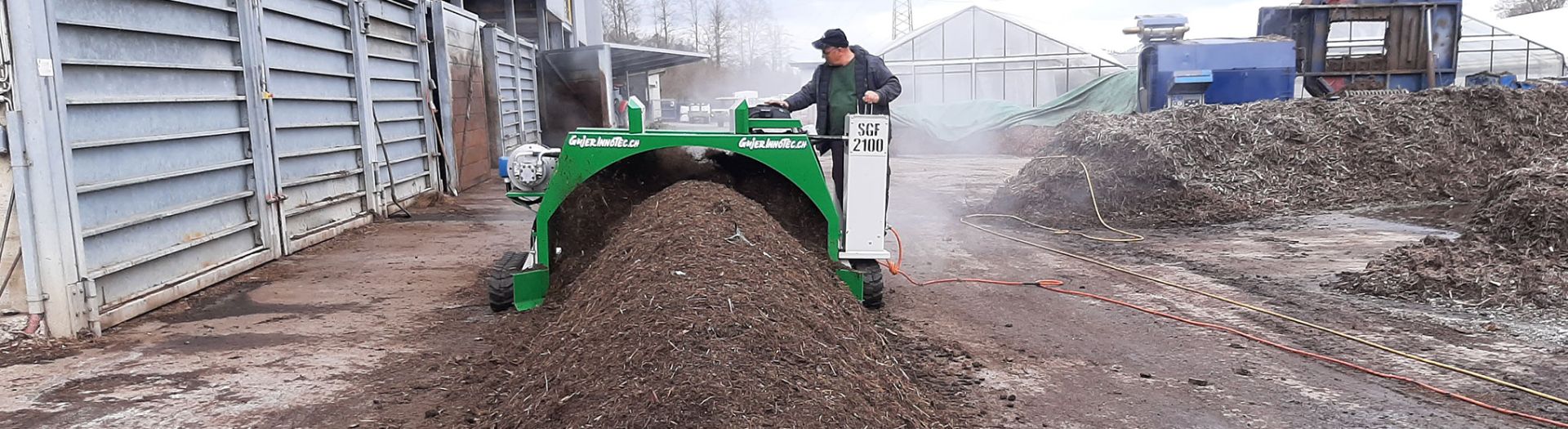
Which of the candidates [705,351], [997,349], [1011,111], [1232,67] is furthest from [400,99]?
[1011,111]

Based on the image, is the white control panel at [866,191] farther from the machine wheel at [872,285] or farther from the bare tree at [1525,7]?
the bare tree at [1525,7]

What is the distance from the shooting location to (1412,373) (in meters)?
4.38

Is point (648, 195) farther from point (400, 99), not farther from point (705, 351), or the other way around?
point (400, 99)

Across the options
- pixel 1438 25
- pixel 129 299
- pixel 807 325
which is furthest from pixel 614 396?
pixel 1438 25

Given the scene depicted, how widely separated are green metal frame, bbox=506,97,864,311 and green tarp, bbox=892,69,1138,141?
16475mm

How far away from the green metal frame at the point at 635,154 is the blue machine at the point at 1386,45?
11.3 metres

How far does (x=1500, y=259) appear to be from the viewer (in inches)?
245

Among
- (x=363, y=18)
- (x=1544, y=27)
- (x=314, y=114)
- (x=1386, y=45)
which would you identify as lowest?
(x=314, y=114)

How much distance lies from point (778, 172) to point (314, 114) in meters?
4.56

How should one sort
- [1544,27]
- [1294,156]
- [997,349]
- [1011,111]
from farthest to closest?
[1544,27] < [1011,111] < [1294,156] < [997,349]

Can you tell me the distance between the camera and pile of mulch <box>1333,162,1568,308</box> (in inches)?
222

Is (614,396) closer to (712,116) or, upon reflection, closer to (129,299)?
(129,299)

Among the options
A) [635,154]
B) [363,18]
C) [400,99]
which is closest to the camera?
[635,154]

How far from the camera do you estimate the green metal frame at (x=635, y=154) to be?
5230mm
